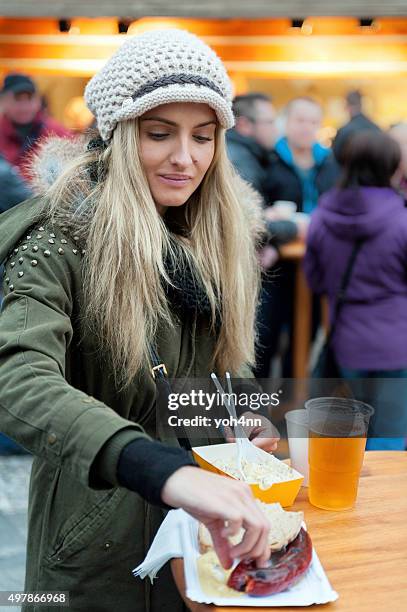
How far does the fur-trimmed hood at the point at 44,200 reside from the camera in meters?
1.52

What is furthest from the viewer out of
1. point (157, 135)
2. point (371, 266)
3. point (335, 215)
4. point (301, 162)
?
point (301, 162)

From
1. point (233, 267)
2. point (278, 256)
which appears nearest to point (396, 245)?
point (278, 256)

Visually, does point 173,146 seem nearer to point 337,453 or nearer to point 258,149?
point 337,453

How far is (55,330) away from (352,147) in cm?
244

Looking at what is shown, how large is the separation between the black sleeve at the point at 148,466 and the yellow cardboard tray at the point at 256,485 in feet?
1.32

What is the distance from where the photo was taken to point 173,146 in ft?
5.34

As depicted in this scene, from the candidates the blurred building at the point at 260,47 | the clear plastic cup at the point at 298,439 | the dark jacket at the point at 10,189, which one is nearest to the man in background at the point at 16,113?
the blurred building at the point at 260,47

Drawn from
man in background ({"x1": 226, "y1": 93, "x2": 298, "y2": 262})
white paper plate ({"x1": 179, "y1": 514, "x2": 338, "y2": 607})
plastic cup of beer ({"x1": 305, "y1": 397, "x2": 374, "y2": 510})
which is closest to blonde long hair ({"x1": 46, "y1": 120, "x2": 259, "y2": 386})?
plastic cup of beer ({"x1": 305, "y1": 397, "x2": 374, "y2": 510})

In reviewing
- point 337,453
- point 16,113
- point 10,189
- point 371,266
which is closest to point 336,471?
point 337,453

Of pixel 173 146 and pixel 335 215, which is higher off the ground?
pixel 173 146

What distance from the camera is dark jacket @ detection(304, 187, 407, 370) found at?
3.42m

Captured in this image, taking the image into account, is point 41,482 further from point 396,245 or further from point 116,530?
point 396,245

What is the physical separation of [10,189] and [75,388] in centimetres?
247

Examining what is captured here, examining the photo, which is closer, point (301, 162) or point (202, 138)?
point (202, 138)
